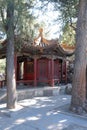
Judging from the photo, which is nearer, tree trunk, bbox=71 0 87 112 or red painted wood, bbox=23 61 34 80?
tree trunk, bbox=71 0 87 112

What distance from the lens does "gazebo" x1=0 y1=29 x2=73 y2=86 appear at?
16.0 m

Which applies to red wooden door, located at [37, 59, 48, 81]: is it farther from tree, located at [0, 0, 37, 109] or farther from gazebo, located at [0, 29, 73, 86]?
tree, located at [0, 0, 37, 109]

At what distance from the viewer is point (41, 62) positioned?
1833 centimetres

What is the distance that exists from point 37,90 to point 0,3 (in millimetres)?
6425

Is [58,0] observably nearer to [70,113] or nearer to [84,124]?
[70,113]

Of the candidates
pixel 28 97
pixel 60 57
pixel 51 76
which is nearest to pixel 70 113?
pixel 28 97

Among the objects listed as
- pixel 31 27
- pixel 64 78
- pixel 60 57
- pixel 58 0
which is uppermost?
pixel 58 0

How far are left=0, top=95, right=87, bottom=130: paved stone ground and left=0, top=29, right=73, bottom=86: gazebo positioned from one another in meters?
5.10

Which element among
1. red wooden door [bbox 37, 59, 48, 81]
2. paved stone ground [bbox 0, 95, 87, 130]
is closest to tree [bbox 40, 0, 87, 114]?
paved stone ground [bbox 0, 95, 87, 130]

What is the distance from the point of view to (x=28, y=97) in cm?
1421

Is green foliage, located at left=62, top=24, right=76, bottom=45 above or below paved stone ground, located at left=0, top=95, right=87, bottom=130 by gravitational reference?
above

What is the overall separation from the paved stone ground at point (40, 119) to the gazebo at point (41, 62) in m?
5.10

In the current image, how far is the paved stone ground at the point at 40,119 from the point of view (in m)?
8.51

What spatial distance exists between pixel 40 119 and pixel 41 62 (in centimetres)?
924
